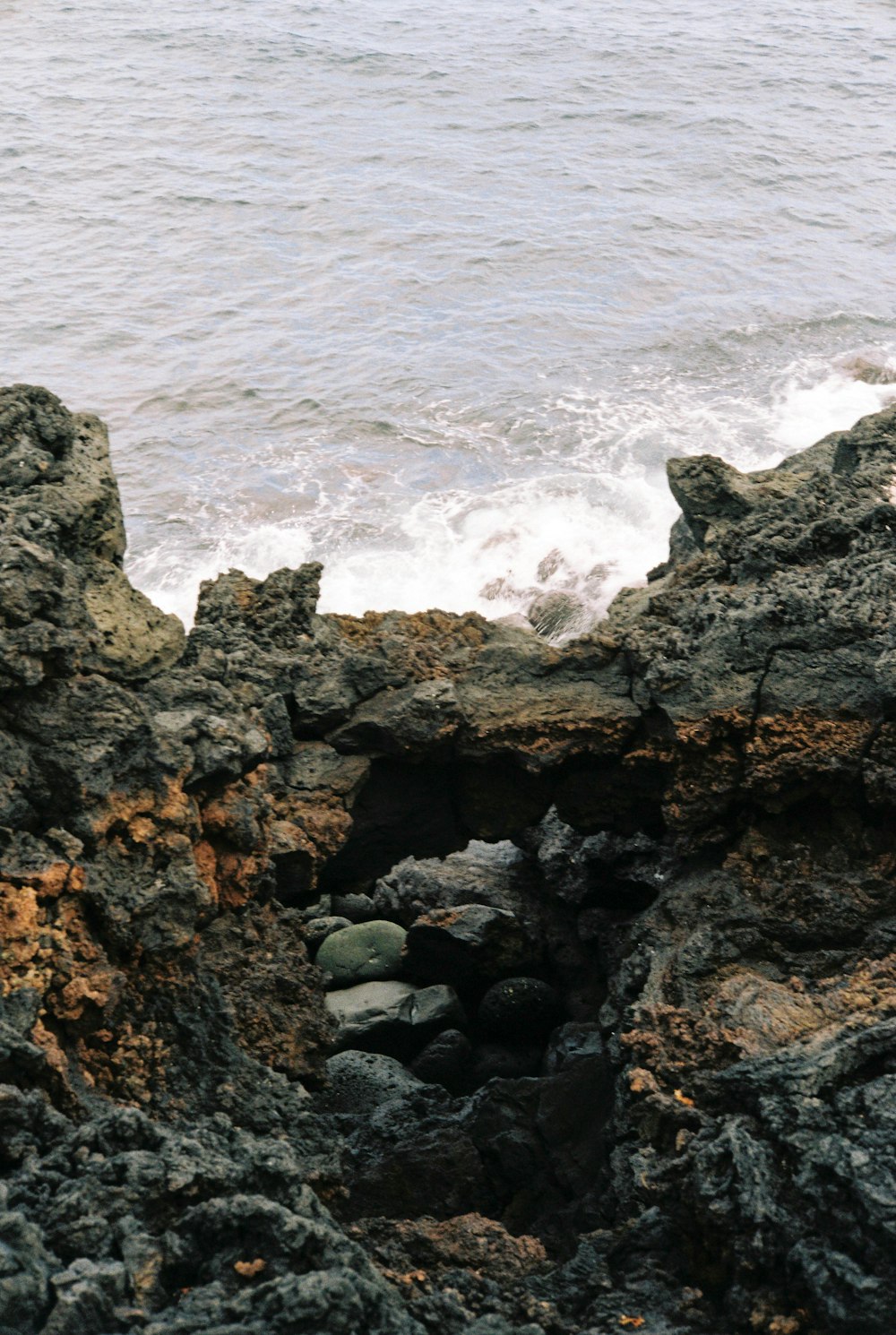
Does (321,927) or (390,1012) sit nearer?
(390,1012)

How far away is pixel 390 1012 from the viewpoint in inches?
Answer: 277

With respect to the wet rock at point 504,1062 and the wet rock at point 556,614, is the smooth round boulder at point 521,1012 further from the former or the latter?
the wet rock at point 556,614

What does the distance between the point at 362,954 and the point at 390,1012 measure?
67 centimetres

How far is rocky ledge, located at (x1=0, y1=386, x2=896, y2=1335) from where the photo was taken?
3.81 meters

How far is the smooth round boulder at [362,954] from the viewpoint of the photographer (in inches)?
297

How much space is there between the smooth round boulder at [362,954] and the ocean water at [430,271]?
541 cm

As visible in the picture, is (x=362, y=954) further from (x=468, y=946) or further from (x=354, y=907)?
(x=354, y=907)

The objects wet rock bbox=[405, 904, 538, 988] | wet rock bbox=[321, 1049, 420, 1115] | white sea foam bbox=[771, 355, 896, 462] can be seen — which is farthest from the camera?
white sea foam bbox=[771, 355, 896, 462]

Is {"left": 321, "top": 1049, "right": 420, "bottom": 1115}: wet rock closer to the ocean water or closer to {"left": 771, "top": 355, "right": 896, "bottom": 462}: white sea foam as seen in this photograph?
the ocean water

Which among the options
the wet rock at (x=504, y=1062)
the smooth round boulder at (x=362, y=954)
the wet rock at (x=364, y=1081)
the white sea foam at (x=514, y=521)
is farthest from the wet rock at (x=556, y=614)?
the wet rock at (x=364, y=1081)

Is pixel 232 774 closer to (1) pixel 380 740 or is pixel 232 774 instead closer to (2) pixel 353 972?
(1) pixel 380 740

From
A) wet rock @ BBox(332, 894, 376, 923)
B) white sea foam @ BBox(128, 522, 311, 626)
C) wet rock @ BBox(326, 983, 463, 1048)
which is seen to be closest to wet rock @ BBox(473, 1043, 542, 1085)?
wet rock @ BBox(326, 983, 463, 1048)

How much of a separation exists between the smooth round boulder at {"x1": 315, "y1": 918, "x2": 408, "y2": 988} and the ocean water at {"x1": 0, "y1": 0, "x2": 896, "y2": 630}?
541cm

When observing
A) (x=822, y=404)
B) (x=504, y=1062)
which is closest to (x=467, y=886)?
(x=504, y=1062)
